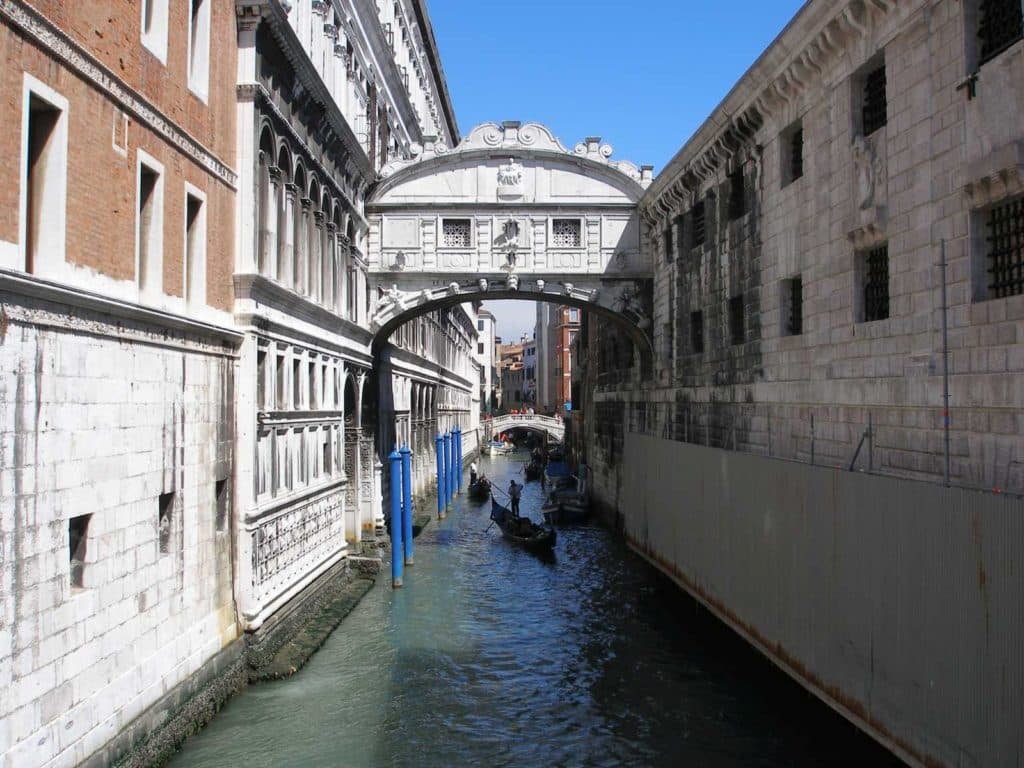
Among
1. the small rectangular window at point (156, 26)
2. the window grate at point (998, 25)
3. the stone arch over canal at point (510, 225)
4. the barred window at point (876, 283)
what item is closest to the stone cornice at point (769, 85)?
the window grate at point (998, 25)

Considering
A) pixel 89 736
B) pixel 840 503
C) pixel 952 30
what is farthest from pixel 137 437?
pixel 952 30

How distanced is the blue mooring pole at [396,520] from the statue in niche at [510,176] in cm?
656

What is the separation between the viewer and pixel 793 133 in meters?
13.1

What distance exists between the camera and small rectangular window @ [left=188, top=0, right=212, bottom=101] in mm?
10961

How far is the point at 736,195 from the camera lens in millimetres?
15766

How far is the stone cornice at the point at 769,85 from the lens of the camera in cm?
1059

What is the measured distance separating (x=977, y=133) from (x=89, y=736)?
357 inches

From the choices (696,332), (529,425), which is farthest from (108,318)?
(529,425)

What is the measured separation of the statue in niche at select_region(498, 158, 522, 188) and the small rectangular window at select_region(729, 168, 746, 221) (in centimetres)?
657

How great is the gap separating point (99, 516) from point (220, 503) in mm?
3264

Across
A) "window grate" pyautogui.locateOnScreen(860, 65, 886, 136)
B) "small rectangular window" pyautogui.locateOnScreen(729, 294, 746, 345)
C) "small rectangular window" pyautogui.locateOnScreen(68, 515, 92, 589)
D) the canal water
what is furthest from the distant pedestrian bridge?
"small rectangular window" pyautogui.locateOnScreen(68, 515, 92, 589)

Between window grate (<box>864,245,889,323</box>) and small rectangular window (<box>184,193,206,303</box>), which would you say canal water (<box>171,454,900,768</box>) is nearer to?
window grate (<box>864,245,889,323</box>)

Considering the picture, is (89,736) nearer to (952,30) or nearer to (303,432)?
(303,432)

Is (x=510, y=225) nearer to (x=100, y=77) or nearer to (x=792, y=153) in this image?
(x=792, y=153)
